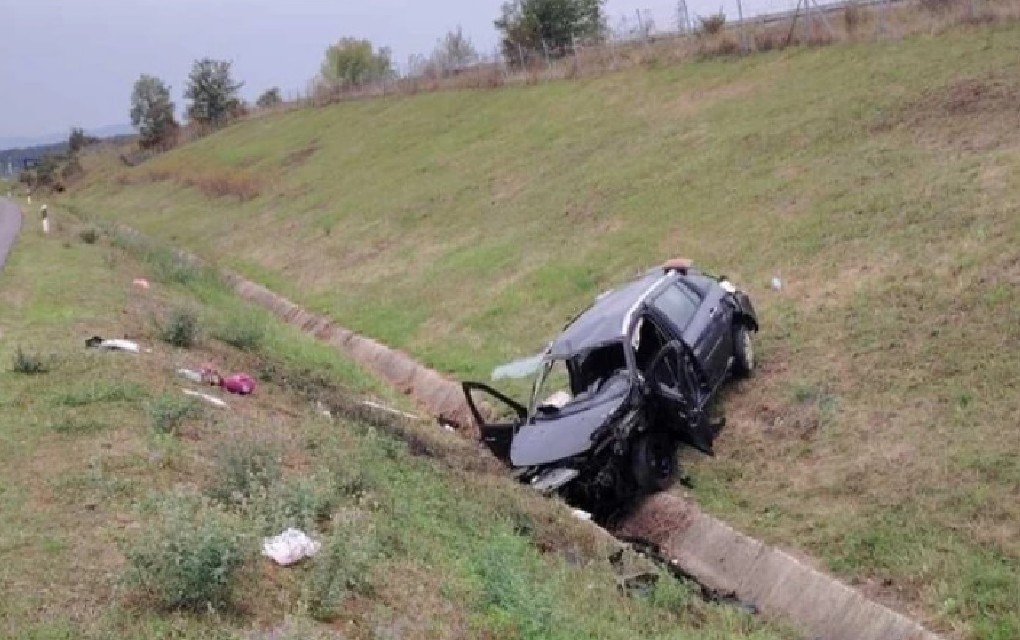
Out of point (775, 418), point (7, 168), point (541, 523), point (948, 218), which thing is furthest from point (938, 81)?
point (7, 168)

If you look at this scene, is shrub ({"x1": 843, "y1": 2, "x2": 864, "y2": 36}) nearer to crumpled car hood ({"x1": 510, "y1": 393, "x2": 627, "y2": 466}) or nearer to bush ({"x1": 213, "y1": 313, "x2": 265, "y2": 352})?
bush ({"x1": 213, "y1": 313, "x2": 265, "y2": 352})

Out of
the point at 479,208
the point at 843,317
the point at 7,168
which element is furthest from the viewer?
the point at 7,168

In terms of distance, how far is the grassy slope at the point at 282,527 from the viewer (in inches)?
234

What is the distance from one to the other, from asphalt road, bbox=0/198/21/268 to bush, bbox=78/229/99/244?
154 centimetres

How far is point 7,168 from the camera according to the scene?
379ft

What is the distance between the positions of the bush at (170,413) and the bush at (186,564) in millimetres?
3202

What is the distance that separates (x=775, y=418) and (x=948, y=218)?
164 inches

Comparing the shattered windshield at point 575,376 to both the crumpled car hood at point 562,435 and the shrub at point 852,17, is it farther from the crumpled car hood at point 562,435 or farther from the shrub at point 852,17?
the shrub at point 852,17

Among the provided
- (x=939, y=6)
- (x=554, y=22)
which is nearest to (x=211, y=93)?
(x=554, y=22)

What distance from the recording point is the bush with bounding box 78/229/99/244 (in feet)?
85.6

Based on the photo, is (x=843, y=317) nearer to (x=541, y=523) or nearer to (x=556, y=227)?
(x=541, y=523)

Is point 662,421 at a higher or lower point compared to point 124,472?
lower

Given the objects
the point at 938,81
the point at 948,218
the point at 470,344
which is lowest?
the point at 470,344

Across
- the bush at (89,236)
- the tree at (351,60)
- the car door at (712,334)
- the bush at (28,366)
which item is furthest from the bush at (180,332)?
the tree at (351,60)
